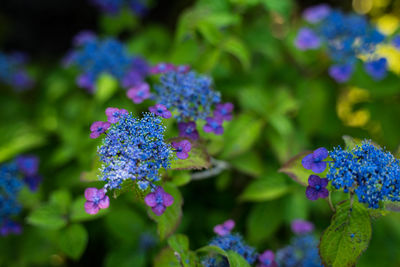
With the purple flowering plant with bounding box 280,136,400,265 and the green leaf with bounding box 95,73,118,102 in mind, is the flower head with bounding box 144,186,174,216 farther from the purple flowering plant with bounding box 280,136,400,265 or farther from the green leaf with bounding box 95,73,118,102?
the green leaf with bounding box 95,73,118,102

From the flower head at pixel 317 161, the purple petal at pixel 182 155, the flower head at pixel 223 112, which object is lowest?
the flower head at pixel 317 161

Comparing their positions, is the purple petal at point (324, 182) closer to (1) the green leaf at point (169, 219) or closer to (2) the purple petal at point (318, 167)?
(2) the purple petal at point (318, 167)

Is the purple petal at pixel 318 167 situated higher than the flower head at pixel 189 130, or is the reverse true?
the flower head at pixel 189 130

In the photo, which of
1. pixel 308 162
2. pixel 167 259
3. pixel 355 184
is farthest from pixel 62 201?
pixel 355 184

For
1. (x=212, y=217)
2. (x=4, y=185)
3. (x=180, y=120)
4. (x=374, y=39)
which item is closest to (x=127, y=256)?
(x=212, y=217)

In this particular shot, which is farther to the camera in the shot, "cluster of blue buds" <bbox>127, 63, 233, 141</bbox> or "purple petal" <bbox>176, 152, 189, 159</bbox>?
"cluster of blue buds" <bbox>127, 63, 233, 141</bbox>

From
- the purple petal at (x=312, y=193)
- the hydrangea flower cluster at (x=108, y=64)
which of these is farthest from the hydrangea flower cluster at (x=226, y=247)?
the hydrangea flower cluster at (x=108, y=64)

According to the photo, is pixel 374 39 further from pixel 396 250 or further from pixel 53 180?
pixel 53 180

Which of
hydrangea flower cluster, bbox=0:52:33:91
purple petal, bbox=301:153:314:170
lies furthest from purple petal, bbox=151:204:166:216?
hydrangea flower cluster, bbox=0:52:33:91
